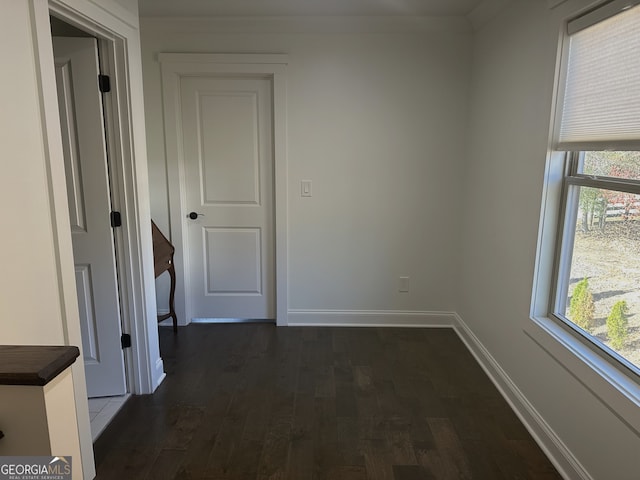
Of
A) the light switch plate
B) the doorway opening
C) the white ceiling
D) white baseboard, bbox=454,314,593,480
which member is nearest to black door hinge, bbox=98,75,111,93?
the doorway opening

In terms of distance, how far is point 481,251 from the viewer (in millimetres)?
3195

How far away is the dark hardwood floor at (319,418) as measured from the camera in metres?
2.09

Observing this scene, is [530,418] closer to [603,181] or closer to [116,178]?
[603,181]

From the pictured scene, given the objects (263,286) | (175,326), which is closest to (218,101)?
(263,286)

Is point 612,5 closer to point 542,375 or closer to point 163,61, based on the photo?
point 542,375

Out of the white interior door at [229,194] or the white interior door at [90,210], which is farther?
the white interior door at [229,194]

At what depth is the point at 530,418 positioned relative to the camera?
2.38 m

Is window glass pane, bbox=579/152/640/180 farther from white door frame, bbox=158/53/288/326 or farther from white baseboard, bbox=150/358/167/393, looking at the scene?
white baseboard, bbox=150/358/167/393

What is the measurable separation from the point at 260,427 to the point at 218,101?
2416mm

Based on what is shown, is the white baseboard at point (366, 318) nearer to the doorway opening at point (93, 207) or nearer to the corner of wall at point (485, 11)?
the doorway opening at point (93, 207)

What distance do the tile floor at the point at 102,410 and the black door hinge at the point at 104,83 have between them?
1.75 m

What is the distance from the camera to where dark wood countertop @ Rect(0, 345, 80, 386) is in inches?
39.2

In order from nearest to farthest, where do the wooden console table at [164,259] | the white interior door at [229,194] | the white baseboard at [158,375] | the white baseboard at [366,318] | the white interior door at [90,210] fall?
the white interior door at [90,210]
the white baseboard at [158,375]
the wooden console table at [164,259]
the white interior door at [229,194]
the white baseboard at [366,318]

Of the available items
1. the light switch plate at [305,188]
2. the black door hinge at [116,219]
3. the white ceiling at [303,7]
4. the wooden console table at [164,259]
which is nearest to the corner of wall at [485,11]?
the white ceiling at [303,7]
